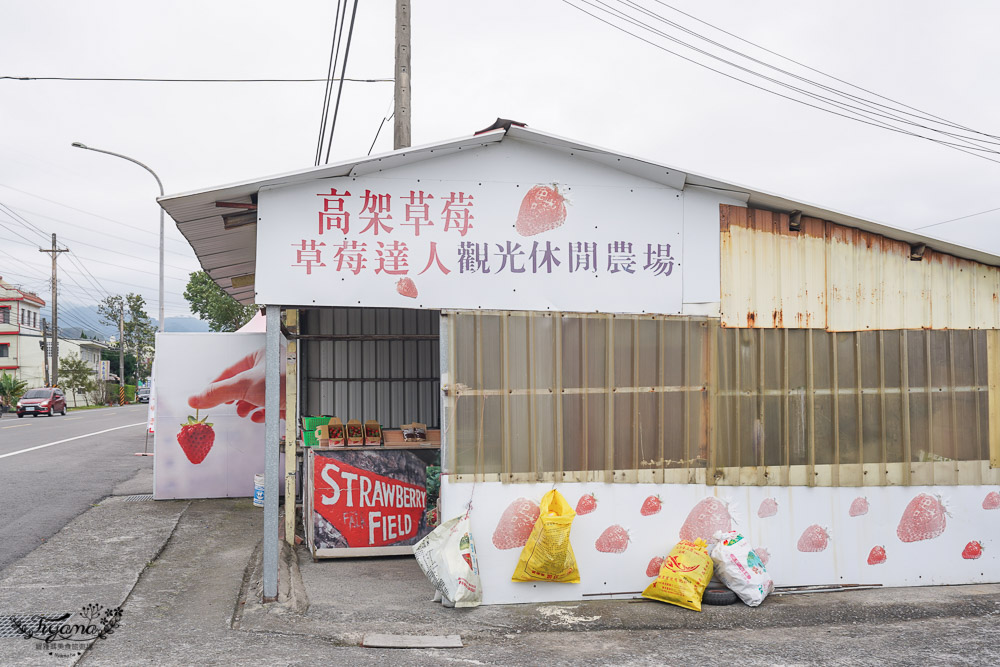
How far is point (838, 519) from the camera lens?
7.20m

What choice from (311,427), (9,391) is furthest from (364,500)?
(9,391)

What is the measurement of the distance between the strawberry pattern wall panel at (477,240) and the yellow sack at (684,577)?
2.13 meters

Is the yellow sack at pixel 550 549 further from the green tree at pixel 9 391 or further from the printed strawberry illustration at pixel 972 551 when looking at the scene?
the green tree at pixel 9 391

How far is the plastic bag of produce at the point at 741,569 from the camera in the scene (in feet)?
21.6

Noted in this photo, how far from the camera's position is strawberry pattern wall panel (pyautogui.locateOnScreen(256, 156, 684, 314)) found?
6582 mm

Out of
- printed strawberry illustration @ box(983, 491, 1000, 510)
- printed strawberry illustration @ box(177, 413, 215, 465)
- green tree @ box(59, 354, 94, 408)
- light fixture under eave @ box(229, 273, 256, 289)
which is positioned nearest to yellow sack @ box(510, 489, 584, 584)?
printed strawberry illustration @ box(983, 491, 1000, 510)

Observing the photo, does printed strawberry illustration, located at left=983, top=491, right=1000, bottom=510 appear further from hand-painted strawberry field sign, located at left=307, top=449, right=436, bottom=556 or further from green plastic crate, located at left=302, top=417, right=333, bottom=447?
green plastic crate, located at left=302, top=417, right=333, bottom=447

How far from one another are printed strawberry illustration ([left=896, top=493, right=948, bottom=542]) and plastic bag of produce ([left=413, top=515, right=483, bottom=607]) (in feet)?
13.1

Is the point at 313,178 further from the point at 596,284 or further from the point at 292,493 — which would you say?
the point at 292,493

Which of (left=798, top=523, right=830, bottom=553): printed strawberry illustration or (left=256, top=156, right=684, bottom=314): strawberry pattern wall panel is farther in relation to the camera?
(left=798, top=523, right=830, bottom=553): printed strawberry illustration

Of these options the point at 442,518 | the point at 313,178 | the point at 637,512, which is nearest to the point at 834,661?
the point at 637,512

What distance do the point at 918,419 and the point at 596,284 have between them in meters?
3.38

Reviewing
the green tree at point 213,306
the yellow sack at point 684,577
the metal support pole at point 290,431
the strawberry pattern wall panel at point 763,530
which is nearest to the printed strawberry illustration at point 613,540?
the strawberry pattern wall panel at point 763,530

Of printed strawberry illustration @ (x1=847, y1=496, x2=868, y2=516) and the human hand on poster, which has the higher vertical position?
the human hand on poster
